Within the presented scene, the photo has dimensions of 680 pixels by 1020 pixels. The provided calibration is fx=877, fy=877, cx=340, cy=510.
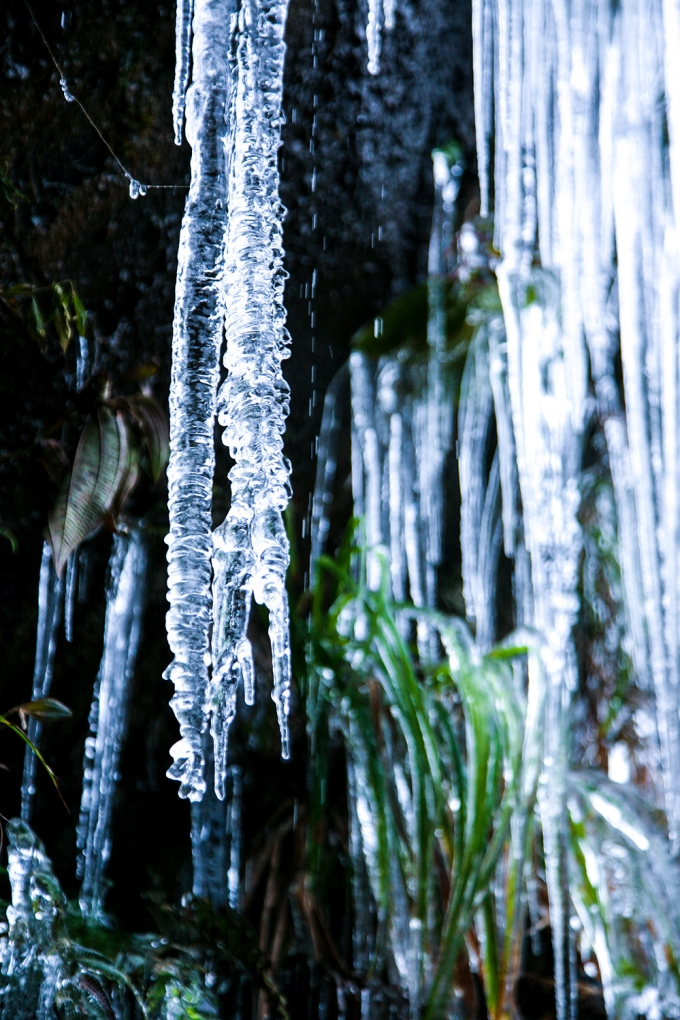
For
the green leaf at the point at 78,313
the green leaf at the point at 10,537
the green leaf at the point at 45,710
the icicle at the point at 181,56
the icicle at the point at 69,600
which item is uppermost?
the icicle at the point at 181,56

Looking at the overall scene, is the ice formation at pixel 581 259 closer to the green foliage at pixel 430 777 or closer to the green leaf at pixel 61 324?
the green foliage at pixel 430 777

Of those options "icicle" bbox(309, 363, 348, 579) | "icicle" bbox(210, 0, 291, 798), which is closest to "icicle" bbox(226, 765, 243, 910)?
"icicle" bbox(309, 363, 348, 579)

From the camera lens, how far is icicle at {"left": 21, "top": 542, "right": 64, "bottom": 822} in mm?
1493

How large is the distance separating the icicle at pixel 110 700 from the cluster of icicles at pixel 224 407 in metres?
0.61

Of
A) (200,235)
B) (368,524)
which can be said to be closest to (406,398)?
(368,524)

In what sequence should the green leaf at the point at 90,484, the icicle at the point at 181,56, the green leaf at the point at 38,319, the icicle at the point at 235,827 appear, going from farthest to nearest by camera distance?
the icicle at the point at 235,827
the green leaf at the point at 38,319
the green leaf at the point at 90,484
the icicle at the point at 181,56

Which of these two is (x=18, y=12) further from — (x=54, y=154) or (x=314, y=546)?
(x=314, y=546)

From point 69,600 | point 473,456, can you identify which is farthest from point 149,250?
point 473,456

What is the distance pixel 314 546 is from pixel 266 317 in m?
1.04

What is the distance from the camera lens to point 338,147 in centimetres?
180

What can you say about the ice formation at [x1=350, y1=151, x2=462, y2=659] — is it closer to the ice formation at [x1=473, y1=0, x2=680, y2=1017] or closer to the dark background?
the dark background

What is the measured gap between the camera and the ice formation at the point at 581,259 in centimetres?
168

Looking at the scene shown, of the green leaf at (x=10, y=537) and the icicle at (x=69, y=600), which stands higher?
the green leaf at (x=10, y=537)

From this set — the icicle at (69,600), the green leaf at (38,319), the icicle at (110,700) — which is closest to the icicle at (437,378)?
the icicle at (110,700)
